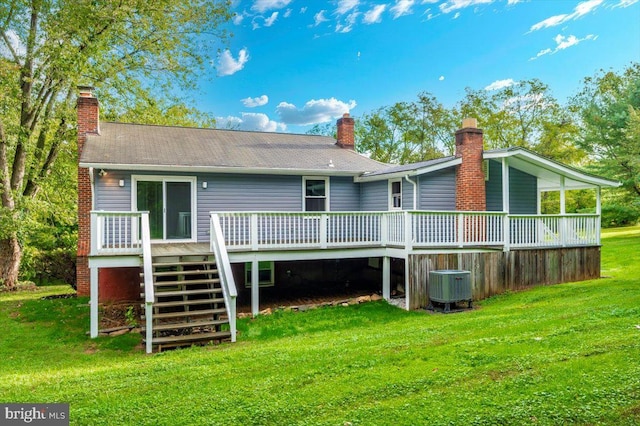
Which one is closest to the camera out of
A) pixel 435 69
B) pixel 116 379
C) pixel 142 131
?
pixel 116 379

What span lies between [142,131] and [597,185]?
14.2 m

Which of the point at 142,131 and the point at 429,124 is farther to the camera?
the point at 429,124

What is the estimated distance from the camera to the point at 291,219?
11.8 m

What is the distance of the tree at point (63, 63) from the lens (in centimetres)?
1457

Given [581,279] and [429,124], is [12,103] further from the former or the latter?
[429,124]

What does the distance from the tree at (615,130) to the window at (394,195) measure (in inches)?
461

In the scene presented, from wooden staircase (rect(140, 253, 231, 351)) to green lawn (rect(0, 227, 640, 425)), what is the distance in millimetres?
415

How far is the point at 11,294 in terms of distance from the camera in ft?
46.3

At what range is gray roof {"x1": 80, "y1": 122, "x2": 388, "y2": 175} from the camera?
11.2 meters

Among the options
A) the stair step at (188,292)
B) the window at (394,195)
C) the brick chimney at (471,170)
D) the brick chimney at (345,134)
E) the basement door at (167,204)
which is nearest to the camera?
the stair step at (188,292)

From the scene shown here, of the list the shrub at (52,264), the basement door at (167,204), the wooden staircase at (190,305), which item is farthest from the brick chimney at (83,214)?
the shrub at (52,264)

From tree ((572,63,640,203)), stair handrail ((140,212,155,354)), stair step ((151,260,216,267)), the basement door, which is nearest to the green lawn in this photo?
stair handrail ((140,212,155,354))

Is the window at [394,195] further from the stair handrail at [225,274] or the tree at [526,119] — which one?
the tree at [526,119]

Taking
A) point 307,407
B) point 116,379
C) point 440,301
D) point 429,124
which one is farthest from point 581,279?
point 429,124
